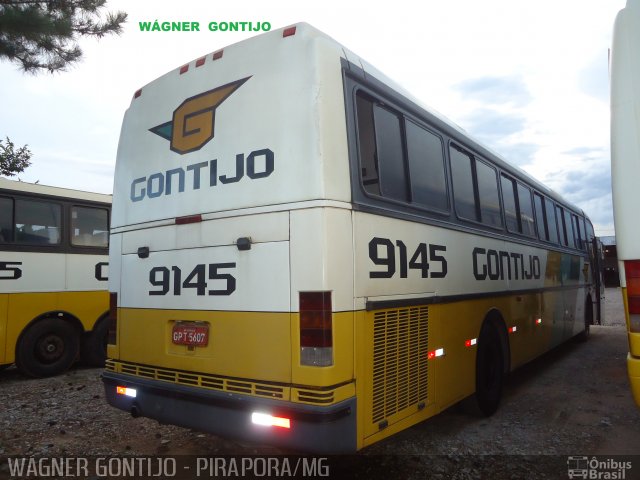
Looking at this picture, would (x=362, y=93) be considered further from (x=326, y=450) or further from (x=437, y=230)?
(x=326, y=450)

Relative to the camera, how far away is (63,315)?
23.7 ft

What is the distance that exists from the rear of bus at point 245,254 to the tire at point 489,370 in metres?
2.46

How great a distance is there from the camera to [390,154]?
3691 millimetres

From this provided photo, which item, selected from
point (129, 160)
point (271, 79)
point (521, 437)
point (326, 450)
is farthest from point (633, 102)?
point (129, 160)

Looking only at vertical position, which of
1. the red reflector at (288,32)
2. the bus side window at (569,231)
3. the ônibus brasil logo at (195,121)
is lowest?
the bus side window at (569,231)

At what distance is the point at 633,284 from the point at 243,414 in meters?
2.52

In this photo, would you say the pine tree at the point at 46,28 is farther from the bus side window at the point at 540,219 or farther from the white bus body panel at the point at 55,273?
the bus side window at the point at 540,219

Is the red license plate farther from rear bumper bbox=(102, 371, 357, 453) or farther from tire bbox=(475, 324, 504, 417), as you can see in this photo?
tire bbox=(475, 324, 504, 417)

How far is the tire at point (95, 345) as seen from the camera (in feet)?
24.9

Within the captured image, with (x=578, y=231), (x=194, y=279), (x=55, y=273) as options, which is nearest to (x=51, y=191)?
(x=55, y=273)

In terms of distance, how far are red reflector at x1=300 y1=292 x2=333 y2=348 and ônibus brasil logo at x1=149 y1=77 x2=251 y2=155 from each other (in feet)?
4.95

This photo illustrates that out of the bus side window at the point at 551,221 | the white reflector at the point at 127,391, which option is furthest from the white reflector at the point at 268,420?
the bus side window at the point at 551,221

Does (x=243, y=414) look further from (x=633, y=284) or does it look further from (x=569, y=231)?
(x=569, y=231)

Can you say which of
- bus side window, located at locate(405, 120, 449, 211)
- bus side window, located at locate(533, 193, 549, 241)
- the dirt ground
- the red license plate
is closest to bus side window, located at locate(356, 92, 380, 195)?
bus side window, located at locate(405, 120, 449, 211)
